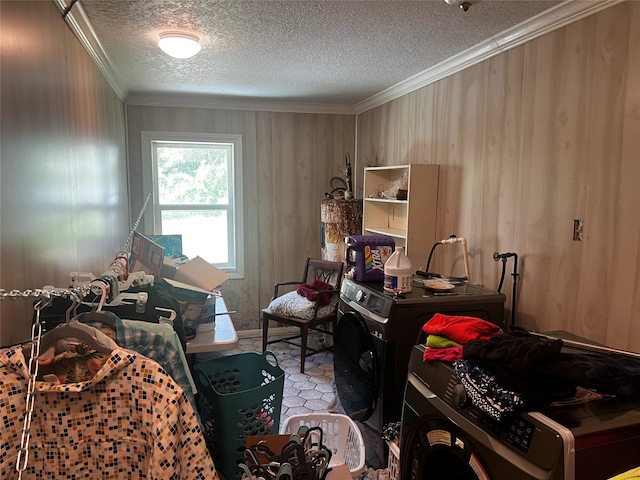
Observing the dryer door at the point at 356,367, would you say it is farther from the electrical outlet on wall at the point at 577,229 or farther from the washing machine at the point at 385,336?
the electrical outlet on wall at the point at 577,229

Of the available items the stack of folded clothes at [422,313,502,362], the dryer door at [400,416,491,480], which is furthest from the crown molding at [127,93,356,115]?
the dryer door at [400,416,491,480]

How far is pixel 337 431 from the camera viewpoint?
75.0 inches

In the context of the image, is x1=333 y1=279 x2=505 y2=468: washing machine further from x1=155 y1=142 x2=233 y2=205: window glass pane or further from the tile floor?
x1=155 y1=142 x2=233 y2=205: window glass pane

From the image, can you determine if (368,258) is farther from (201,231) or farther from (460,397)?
(201,231)

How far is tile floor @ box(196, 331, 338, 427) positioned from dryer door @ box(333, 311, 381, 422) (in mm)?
410

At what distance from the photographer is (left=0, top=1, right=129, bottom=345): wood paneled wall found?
1.29 metres

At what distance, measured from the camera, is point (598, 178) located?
188 cm

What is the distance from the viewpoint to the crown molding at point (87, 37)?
1925 millimetres

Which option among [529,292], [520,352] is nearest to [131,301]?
[520,352]

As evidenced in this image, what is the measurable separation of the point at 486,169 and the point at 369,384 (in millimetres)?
1398

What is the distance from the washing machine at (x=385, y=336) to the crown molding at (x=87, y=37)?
73.6 inches

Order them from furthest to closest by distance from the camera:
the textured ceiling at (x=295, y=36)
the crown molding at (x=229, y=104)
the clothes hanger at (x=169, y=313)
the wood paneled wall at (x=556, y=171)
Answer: the crown molding at (x=229, y=104), the textured ceiling at (x=295, y=36), the wood paneled wall at (x=556, y=171), the clothes hanger at (x=169, y=313)

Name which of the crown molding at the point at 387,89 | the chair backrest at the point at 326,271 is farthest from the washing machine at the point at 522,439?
the chair backrest at the point at 326,271

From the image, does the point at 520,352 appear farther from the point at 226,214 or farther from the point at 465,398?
the point at 226,214
